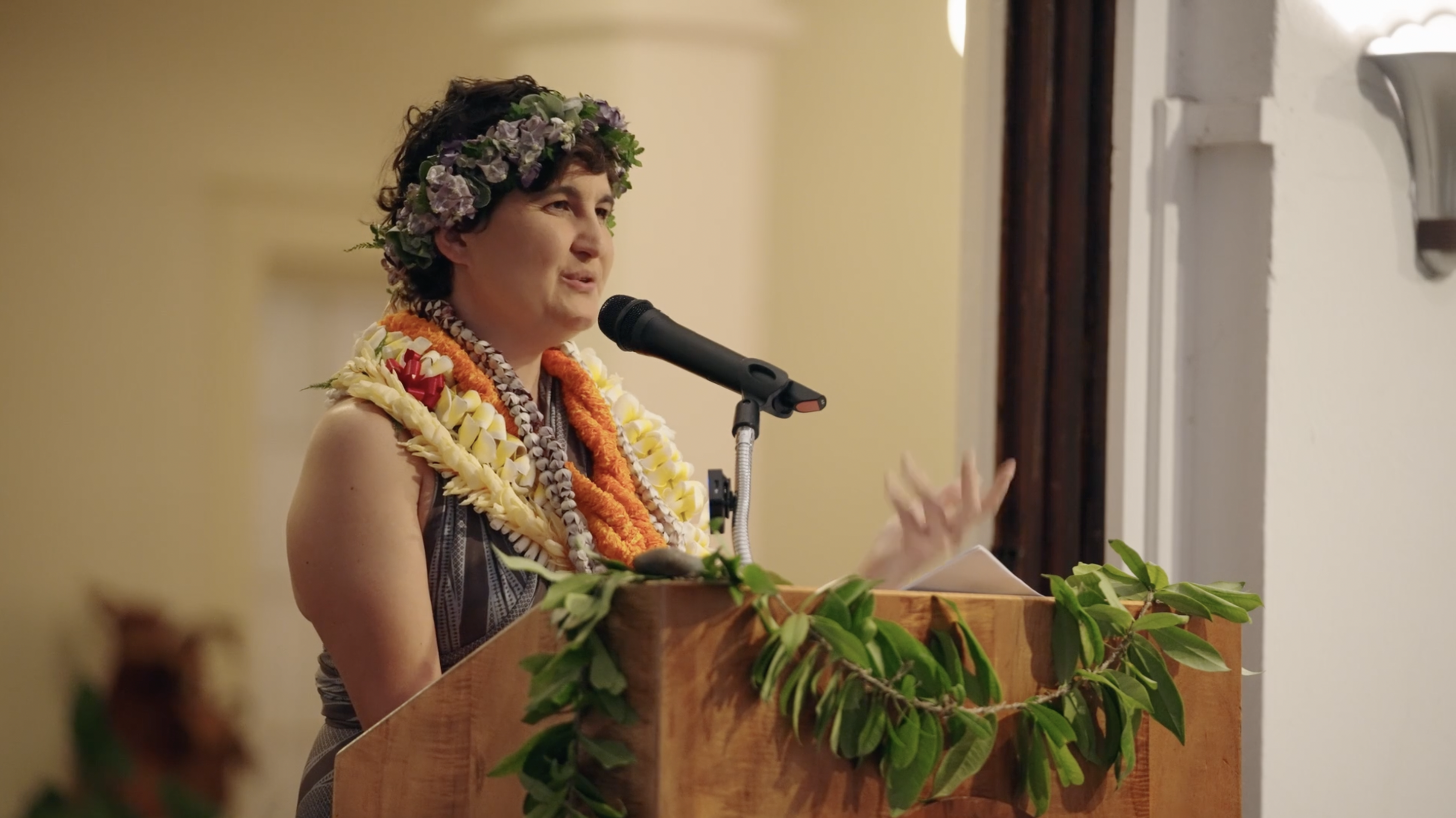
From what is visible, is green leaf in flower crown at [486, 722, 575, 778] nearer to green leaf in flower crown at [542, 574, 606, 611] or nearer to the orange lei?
green leaf in flower crown at [542, 574, 606, 611]

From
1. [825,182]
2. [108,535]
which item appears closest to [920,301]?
[825,182]

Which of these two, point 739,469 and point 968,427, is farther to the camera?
point 968,427

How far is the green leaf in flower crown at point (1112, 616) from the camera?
132 centimetres

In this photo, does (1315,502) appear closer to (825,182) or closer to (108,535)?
(825,182)

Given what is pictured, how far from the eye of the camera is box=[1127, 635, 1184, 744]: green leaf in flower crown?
4.36 ft

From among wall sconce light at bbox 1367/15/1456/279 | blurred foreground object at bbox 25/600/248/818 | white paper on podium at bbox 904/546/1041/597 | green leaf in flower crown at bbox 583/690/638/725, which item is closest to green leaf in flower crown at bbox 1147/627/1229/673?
white paper on podium at bbox 904/546/1041/597

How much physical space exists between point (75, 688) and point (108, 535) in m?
0.32

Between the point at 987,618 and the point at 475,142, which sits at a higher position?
the point at 475,142

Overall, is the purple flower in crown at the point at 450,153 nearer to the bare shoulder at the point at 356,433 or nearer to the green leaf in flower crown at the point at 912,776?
the bare shoulder at the point at 356,433

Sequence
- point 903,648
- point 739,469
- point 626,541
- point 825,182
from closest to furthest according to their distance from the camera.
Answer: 1. point 903,648
2. point 739,469
3. point 626,541
4. point 825,182

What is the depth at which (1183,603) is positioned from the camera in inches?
54.7

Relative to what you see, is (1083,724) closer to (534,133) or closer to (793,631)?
(793,631)

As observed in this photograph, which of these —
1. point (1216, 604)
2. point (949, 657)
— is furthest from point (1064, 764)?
point (1216, 604)

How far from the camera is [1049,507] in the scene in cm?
335
